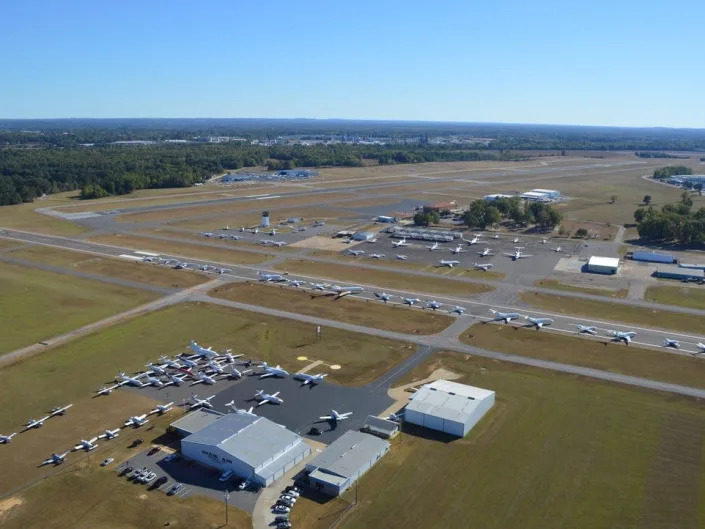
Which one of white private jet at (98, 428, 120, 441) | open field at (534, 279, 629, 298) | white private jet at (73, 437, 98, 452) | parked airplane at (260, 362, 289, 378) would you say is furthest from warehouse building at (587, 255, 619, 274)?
white private jet at (73, 437, 98, 452)

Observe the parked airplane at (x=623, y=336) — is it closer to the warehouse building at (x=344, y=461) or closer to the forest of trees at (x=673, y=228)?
the warehouse building at (x=344, y=461)

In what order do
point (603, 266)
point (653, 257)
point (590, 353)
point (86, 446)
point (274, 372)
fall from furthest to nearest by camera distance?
point (653, 257)
point (603, 266)
point (590, 353)
point (274, 372)
point (86, 446)

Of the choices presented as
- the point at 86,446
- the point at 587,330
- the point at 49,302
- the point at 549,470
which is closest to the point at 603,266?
the point at 587,330

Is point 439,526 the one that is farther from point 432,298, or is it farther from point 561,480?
point 432,298

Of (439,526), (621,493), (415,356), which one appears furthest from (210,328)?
(621,493)

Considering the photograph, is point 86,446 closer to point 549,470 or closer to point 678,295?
point 549,470

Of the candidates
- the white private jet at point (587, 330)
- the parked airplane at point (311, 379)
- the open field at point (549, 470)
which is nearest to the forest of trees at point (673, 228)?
the white private jet at point (587, 330)
